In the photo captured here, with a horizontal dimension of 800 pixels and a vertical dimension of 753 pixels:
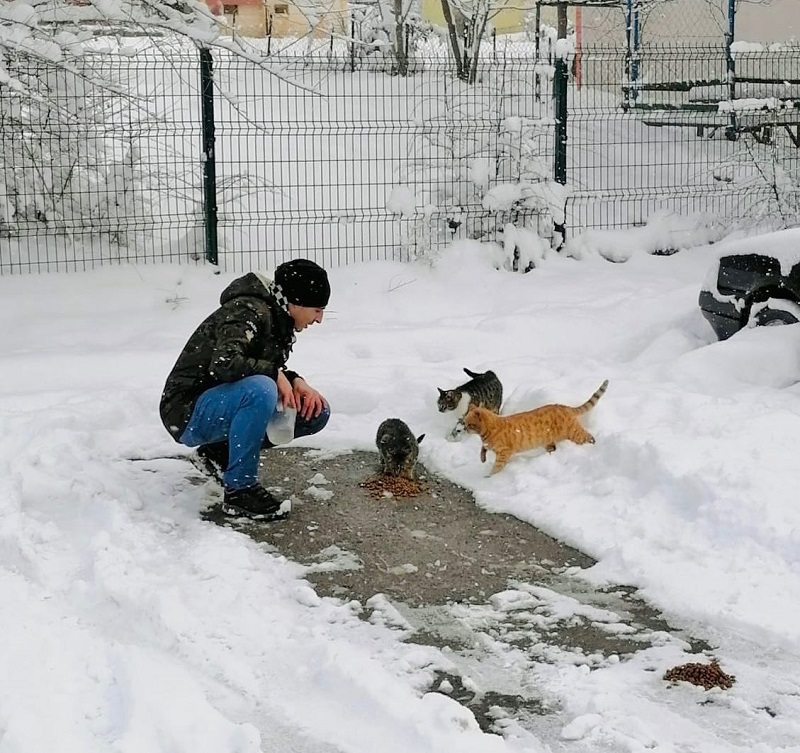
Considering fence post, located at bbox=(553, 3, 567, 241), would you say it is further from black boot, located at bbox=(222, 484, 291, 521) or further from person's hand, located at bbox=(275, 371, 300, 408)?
black boot, located at bbox=(222, 484, 291, 521)

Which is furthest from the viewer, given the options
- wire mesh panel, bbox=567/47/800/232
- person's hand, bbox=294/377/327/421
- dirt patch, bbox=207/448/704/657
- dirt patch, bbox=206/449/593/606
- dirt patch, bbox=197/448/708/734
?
wire mesh panel, bbox=567/47/800/232

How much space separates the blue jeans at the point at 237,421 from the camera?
5699mm

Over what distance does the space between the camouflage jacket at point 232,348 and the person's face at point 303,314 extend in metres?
0.05

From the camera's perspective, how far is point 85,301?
10734mm

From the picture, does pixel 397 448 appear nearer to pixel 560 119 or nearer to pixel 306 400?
pixel 306 400

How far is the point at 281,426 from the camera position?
19.6 ft

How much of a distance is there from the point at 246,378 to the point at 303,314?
0.43m

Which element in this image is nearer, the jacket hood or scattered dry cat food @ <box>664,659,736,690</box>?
scattered dry cat food @ <box>664,659,736,690</box>

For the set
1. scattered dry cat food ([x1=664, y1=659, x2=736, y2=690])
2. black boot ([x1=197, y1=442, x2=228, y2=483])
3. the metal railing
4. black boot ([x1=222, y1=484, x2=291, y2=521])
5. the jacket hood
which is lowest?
scattered dry cat food ([x1=664, y1=659, x2=736, y2=690])

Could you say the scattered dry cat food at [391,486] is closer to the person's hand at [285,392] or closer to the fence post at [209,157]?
the person's hand at [285,392]

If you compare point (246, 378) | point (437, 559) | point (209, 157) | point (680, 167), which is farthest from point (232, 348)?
point (680, 167)

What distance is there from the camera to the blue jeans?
5699 mm

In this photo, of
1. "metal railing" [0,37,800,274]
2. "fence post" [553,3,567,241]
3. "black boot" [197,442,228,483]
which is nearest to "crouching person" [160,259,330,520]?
"black boot" [197,442,228,483]

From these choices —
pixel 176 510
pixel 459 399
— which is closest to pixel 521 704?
pixel 176 510
